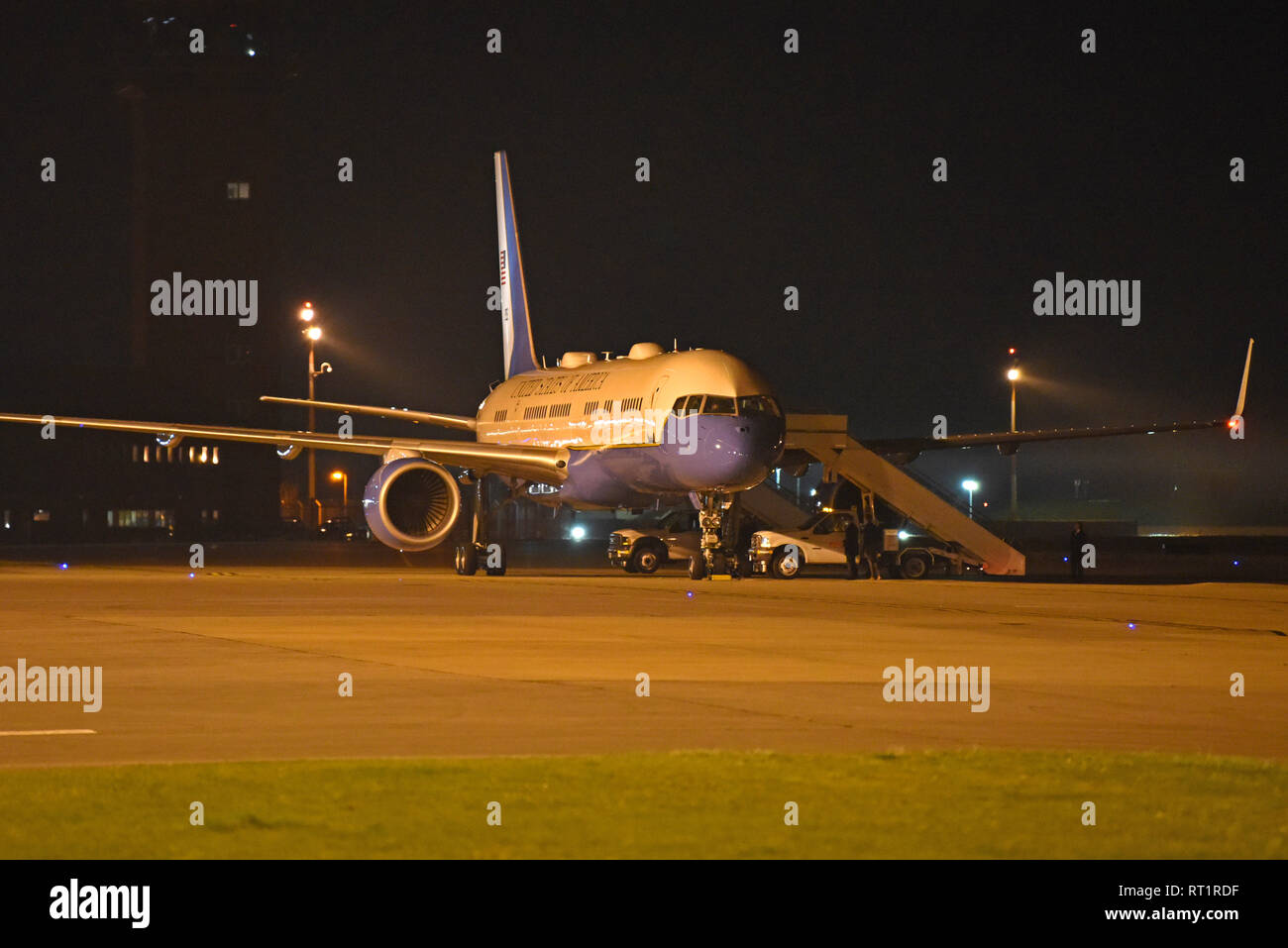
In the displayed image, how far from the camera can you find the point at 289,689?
16484 millimetres

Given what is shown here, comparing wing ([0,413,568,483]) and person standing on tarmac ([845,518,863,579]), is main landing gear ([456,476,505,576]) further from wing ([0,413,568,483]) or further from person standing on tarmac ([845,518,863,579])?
person standing on tarmac ([845,518,863,579])

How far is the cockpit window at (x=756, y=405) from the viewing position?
37781 millimetres

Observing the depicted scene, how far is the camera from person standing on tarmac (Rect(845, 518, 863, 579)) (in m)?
42.8

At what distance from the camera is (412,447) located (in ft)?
141

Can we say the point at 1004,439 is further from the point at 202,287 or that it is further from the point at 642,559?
the point at 202,287

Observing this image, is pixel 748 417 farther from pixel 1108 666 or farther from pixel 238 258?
pixel 238 258

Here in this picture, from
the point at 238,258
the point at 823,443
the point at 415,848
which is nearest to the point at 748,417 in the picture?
the point at 823,443

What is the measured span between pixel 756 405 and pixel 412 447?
363 inches

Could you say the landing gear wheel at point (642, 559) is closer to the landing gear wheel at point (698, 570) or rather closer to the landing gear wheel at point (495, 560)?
the landing gear wheel at point (495, 560)

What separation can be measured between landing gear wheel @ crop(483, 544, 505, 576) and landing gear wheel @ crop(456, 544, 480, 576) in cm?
22

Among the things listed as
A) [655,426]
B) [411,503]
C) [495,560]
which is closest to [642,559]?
[495,560]

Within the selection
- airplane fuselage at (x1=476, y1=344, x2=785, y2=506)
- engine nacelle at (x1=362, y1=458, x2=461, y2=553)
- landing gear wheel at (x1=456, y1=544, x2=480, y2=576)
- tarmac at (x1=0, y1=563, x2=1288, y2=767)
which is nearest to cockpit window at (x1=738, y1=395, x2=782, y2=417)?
airplane fuselage at (x1=476, y1=344, x2=785, y2=506)
